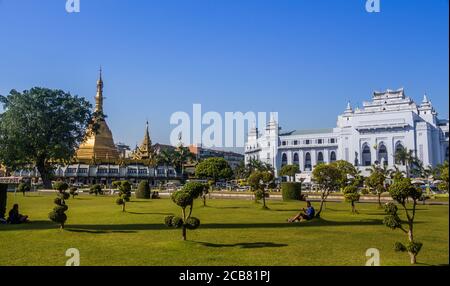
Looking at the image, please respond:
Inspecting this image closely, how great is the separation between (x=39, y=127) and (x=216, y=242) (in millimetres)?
47900

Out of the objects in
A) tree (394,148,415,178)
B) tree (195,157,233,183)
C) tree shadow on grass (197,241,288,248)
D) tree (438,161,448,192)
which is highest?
tree (394,148,415,178)

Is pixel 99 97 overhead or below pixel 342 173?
overhead

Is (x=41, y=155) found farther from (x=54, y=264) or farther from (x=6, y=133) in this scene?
(x=54, y=264)

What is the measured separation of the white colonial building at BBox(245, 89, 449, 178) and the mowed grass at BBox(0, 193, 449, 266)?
3386 inches

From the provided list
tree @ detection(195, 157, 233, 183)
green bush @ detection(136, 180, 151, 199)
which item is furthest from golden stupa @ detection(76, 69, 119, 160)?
green bush @ detection(136, 180, 151, 199)

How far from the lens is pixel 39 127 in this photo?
184ft

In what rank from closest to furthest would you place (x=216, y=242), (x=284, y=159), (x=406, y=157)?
1. (x=216, y=242)
2. (x=406, y=157)
3. (x=284, y=159)

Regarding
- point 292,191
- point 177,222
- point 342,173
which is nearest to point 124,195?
point 177,222

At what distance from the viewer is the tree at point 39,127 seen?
5397 centimetres

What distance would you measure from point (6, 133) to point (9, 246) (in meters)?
45.3

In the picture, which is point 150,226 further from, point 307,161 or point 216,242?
point 307,161

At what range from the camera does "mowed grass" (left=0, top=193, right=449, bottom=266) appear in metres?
12.5

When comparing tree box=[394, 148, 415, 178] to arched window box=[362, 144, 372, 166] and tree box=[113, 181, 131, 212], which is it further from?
tree box=[113, 181, 131, 212]
